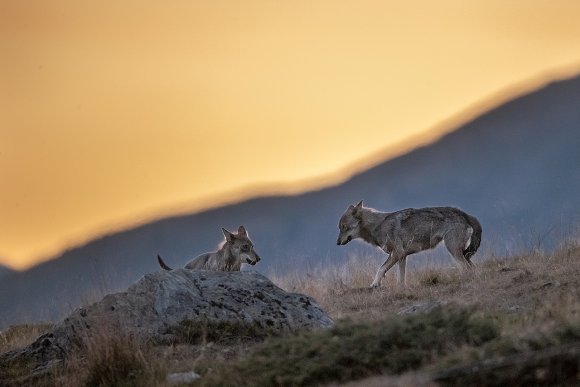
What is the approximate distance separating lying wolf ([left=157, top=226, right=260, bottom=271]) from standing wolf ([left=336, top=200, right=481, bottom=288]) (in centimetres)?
256

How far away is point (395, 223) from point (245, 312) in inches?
351

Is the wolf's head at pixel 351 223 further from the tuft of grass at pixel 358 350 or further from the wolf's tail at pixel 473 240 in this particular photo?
the tuft of grass at pixel 358 350

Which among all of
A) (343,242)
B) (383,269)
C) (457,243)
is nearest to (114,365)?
(383,269)

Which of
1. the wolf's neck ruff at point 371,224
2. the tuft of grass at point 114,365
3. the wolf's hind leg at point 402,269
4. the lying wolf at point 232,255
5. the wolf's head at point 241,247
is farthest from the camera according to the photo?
the wolf's neck ruff at point 371,224

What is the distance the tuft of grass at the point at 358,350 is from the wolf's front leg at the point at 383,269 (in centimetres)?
900

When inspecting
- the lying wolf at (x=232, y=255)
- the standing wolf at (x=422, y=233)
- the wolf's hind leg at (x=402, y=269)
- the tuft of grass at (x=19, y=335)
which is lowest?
the wolf's hind leg at (x=402, y=269)

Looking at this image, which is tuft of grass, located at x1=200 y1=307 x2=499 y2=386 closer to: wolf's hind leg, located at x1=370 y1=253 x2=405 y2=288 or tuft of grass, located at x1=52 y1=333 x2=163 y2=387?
tuft of grass, located at x1=52 y1=333 x2=163 y2=387

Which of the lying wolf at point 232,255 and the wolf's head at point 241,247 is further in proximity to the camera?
the wolf's head at point 241,247

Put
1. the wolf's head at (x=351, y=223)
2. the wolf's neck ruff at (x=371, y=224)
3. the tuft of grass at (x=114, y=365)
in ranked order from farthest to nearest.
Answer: the wolf's head at (x=351, y=223), the wolf's neck ruff at (x=371, y=224), the tuft of grass at (x=114, y=365)

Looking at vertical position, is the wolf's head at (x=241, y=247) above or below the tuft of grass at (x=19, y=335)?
above

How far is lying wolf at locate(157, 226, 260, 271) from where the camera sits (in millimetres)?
20877

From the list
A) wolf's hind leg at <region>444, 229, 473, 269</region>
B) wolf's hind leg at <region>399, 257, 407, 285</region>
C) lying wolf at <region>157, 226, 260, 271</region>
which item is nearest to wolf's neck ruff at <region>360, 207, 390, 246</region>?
wolf's hind leg at <region>399, 257, 407, 285</region>

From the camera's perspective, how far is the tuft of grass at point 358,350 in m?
9.93

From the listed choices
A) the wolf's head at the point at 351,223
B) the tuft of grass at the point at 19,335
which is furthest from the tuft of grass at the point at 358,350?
the wolf's head at the point at 351,223
